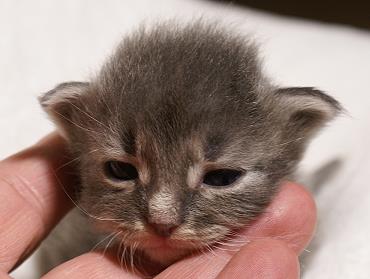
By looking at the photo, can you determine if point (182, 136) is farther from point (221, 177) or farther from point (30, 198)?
point (30, 198)

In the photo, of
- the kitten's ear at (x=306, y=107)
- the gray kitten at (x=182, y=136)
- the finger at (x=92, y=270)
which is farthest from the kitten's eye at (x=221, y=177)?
the finger at (x=92, y=270)

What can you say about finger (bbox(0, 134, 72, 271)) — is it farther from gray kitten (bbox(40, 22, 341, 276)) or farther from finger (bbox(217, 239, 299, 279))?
finger (bbox(217, 239, 299, 279))

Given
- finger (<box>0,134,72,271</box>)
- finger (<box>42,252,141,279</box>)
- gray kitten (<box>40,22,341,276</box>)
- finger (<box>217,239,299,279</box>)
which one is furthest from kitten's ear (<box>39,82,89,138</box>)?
finger (<box>217,239,299,279</box>)

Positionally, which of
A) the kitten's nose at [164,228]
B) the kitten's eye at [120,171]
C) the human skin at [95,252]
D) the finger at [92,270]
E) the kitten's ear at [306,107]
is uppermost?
the kitten's ear at [306,107]

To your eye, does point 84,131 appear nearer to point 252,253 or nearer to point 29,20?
point 252,253

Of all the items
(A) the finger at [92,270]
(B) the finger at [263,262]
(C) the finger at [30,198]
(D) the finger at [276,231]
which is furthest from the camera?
(C) the finger at [30,198]

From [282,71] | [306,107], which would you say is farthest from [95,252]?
[282,71]

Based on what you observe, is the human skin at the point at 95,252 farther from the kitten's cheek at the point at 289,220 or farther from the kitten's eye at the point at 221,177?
the kitten's eye at the point at 221,177
